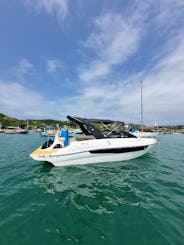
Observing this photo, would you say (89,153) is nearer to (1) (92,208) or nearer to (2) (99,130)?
(2) (99,130)

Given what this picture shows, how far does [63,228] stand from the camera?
3.80m

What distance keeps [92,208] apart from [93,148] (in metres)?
4.48

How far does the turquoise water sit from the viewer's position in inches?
140

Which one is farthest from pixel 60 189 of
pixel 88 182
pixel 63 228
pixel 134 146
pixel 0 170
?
pixel 134 146

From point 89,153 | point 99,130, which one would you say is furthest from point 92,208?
point 99,130

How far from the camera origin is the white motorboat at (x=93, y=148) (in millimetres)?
8859

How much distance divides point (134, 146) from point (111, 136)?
141 cm

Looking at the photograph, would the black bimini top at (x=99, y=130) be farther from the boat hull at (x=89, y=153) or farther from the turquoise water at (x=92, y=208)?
the turquoise water at (x=92, y=208)

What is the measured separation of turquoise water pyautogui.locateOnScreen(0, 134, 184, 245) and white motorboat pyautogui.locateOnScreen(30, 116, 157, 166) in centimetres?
98

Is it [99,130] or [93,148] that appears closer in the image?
[93,148]

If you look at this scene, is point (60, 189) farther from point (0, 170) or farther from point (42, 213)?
point (0, 170)

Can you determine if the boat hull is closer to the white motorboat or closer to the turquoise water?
the white motorboat

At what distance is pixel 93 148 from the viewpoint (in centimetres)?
908

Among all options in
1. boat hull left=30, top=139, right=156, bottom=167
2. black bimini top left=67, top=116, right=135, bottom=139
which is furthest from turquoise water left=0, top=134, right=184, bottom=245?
black bimini top left=67, top=116, right=135, bottom=139
